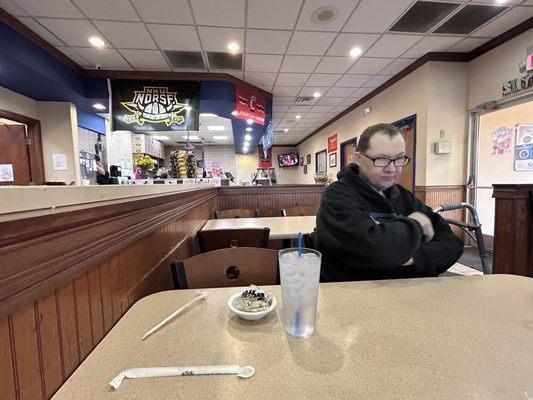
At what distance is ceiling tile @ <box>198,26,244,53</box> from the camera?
3.24 metres

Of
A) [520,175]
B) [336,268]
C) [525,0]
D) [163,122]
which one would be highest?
[525,0]

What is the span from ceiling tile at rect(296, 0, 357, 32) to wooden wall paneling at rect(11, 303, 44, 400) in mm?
3339

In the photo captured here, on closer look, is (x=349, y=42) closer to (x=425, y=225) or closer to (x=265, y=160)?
(x=425, y=225)

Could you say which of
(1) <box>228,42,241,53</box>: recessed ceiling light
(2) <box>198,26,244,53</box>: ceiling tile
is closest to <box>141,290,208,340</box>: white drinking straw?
(2) <box>198,26,244,53</box>: ceiling tile

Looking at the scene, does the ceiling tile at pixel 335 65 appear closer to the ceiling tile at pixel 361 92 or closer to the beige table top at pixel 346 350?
the ceiling tile at pixel 361 92

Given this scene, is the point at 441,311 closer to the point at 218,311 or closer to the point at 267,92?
the point at 218,311

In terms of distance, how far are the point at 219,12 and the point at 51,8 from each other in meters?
1.75

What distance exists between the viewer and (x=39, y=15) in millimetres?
2893

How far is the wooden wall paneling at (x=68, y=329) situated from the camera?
0.60m

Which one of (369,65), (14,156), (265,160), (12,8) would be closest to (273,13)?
(369,65)

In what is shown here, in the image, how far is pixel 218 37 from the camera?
11.1ft

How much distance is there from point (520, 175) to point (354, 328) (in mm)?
5224

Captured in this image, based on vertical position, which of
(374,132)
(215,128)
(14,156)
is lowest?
(374,132)

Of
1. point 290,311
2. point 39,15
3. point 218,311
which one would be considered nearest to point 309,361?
point 290,311
